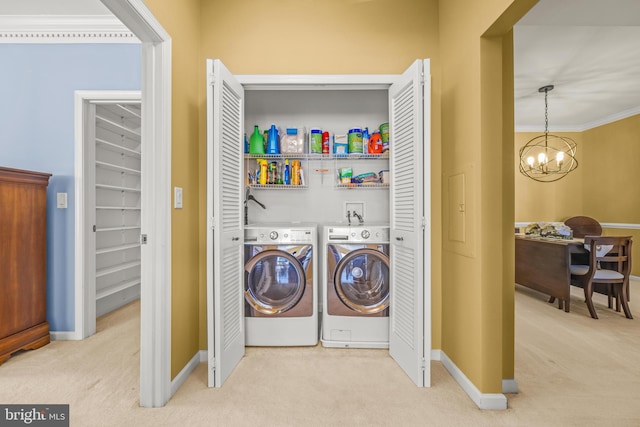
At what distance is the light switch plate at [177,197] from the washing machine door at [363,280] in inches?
48.1

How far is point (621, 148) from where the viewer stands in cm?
538

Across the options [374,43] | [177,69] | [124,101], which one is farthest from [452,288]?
[124,101]

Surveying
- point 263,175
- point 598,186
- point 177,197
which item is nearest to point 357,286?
point 263,175

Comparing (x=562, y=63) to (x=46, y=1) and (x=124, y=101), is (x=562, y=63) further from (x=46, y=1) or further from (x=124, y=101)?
(x=46, y=1)

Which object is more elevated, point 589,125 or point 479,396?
point 589,125

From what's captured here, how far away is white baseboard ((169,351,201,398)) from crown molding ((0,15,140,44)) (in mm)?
2678

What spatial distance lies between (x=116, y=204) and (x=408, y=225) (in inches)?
130

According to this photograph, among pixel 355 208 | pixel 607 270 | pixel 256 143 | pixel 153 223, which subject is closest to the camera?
pixel 153 223

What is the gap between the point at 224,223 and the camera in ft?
6.79

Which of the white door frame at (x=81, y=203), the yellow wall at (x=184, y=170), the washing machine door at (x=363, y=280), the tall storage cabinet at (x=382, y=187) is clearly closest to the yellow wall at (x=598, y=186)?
the washing machine door at (x=363, y=280)

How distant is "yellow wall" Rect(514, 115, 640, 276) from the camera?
17.0 ft

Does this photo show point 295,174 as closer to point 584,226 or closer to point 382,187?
point 382,187

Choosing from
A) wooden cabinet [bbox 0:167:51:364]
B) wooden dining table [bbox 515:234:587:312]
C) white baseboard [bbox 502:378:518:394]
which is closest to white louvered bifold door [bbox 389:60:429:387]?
white baseboard [bbox 502:378:518:394]

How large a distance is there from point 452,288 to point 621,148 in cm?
547
